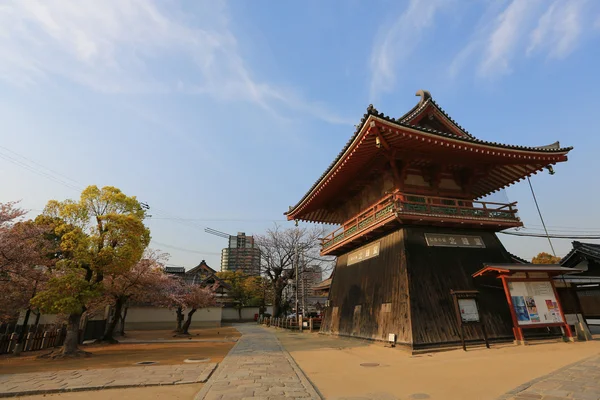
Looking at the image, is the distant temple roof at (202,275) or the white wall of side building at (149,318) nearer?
the white wall of side building at (149,318)

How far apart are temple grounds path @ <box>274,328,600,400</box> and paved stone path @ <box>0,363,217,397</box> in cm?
327

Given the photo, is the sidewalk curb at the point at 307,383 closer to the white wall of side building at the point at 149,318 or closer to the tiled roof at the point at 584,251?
the tiled roof at the point at 584,251

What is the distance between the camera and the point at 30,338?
15.0m

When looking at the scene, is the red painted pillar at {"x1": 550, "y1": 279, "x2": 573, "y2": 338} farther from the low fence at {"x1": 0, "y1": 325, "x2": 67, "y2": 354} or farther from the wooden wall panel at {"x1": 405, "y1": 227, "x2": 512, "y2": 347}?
the low fence at {"x1": 0, "y1": 325, "x2": 67, "y2": 354}

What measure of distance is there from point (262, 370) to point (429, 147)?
35.5ft

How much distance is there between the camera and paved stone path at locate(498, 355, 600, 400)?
524 centimetres

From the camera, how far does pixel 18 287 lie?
14.1 meters

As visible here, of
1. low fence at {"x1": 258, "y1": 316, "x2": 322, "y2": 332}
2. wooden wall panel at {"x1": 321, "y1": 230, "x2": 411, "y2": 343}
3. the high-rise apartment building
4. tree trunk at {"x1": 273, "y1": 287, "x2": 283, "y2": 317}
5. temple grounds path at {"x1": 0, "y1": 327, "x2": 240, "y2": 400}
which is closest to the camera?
temple grounds path at {"x1": 0, "y1": 327, "x2": 240, "y2": 400}

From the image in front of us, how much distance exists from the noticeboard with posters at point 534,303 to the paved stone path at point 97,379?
37.5 feet

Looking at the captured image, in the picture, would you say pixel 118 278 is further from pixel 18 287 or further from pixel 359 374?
pixel 359 374

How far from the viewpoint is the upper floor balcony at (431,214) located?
13.1 meters

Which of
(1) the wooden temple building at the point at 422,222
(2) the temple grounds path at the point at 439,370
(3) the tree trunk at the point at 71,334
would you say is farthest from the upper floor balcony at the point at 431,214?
(3) the tree trunk at the point at 71,334

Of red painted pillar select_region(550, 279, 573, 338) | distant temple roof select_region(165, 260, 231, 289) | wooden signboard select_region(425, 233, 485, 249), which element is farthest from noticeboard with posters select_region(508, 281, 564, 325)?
distant temple roof select_region(165, 260, 231, 289)

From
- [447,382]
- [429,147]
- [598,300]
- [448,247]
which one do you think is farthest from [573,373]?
[598,300]
